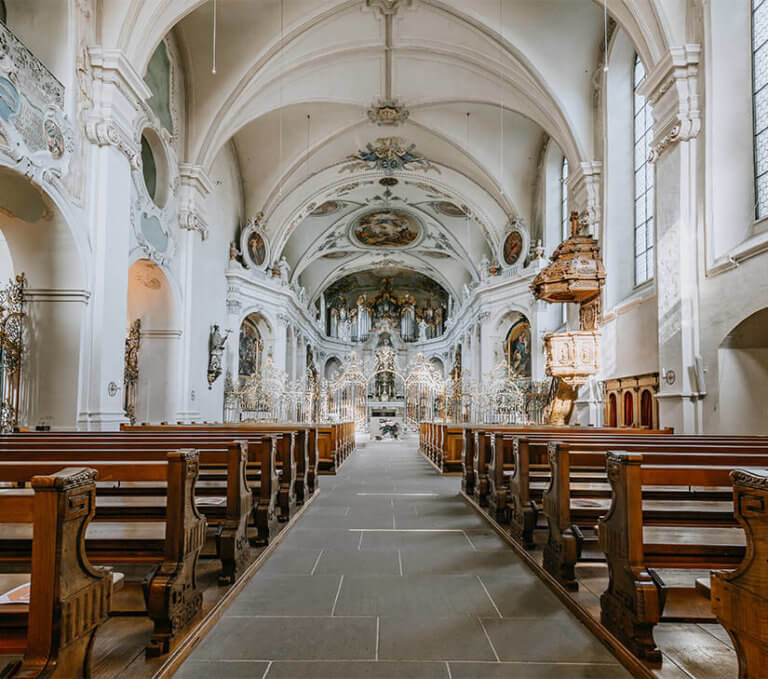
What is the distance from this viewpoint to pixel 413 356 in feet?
103

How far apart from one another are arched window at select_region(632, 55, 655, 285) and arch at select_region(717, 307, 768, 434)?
327cm

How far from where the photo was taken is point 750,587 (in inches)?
68.0

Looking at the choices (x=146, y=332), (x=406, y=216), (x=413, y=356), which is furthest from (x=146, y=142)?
(x=413, y=356)

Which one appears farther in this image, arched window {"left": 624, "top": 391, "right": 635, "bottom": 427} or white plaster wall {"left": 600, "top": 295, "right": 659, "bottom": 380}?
arched window {"left": 624, "top": 391, "right": 635, "bottom": 427}

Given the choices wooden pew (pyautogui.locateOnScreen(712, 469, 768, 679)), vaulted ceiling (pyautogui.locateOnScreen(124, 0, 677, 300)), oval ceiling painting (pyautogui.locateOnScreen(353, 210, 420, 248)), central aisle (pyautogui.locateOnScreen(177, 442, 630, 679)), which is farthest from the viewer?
oval ceiling painting (pyautogui.locateOnScreen(353, 210, 420, 248))

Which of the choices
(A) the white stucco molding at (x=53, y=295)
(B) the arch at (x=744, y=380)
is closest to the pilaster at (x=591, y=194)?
(B) the arch at (x=744, y=380)

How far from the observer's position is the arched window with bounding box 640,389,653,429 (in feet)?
30.0

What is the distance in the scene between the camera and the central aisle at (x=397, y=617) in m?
2.43

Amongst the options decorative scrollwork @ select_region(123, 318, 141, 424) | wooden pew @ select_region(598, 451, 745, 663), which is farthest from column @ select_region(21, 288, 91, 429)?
wooden pew @ select_region(598, 451, 745, 663)

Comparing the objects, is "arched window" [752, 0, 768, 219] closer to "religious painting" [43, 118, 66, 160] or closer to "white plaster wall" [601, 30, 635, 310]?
"white plaster wall" [601, 30, 635, 310]

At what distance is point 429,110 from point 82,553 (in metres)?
15.1

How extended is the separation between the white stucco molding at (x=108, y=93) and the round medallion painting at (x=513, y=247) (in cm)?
1171

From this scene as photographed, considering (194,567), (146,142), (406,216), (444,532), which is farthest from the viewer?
(406,216)

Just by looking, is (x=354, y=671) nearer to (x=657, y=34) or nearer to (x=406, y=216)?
(x=657, y=34)
